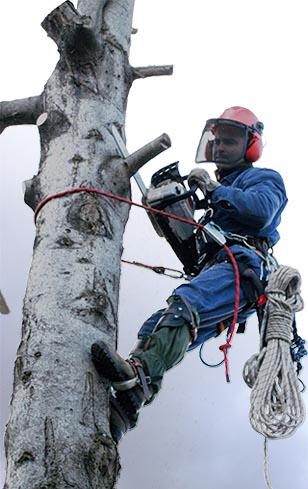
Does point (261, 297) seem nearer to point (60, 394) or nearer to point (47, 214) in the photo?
point (47, 214)

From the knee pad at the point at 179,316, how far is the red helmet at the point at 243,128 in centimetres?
155

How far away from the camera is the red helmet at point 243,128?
4.71 meters

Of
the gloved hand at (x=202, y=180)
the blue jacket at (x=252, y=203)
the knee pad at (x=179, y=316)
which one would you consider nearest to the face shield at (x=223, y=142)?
the blue jacket at (x=252, y=203)

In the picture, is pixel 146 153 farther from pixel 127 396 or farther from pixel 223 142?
pixel 223 142

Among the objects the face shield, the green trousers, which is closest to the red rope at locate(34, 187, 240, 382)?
the green trousers

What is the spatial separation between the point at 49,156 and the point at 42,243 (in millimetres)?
533

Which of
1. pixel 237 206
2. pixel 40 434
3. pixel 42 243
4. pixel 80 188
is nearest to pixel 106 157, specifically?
pixel 80 188

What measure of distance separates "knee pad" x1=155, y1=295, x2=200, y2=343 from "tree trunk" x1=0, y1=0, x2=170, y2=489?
41 centimetres

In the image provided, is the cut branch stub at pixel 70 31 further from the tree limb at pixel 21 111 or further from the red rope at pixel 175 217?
the red rope at pixel 175 217

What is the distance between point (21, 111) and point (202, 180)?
3.29 feet

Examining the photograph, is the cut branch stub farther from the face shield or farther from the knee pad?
the face shield

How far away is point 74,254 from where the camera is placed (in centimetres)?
289

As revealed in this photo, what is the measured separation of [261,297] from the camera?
3887 millimetres

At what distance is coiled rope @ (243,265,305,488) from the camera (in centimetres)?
348
